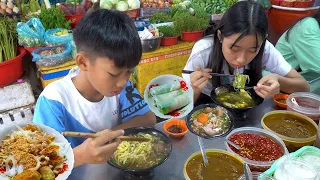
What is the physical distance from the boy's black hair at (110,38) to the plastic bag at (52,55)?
88.6 inches

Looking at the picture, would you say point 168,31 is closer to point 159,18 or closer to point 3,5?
point 159,18

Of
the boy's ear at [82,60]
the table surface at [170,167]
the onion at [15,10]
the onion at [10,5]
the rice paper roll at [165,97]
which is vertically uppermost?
the onion at [10,5]

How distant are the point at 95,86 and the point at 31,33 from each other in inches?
99.2

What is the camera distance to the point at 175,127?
1824mm

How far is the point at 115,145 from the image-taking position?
131 cm

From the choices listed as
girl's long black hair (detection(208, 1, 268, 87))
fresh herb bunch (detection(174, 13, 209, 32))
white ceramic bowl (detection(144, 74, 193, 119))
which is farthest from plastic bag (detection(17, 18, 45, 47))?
girl's long black hair (detection(208, 1, 268, 87))

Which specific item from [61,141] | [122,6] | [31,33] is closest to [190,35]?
[122,6]

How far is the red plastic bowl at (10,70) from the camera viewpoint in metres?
3.36

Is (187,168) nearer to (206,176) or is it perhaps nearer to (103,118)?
(206,176)

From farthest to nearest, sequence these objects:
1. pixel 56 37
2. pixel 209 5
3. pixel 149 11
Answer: pixel 209 5 → pixel 149 11 → pixel 56 37

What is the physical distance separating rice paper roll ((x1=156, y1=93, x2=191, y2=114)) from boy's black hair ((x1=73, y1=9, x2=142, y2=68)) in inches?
25.2

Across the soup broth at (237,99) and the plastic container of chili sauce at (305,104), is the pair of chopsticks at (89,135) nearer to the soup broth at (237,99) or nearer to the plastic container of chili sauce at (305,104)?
the soup broth at (237,99)

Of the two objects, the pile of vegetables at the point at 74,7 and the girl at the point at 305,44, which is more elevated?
the pile of vegetables at the point at 74,7

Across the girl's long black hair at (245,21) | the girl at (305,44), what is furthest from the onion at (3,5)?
the girl at (305,44)
